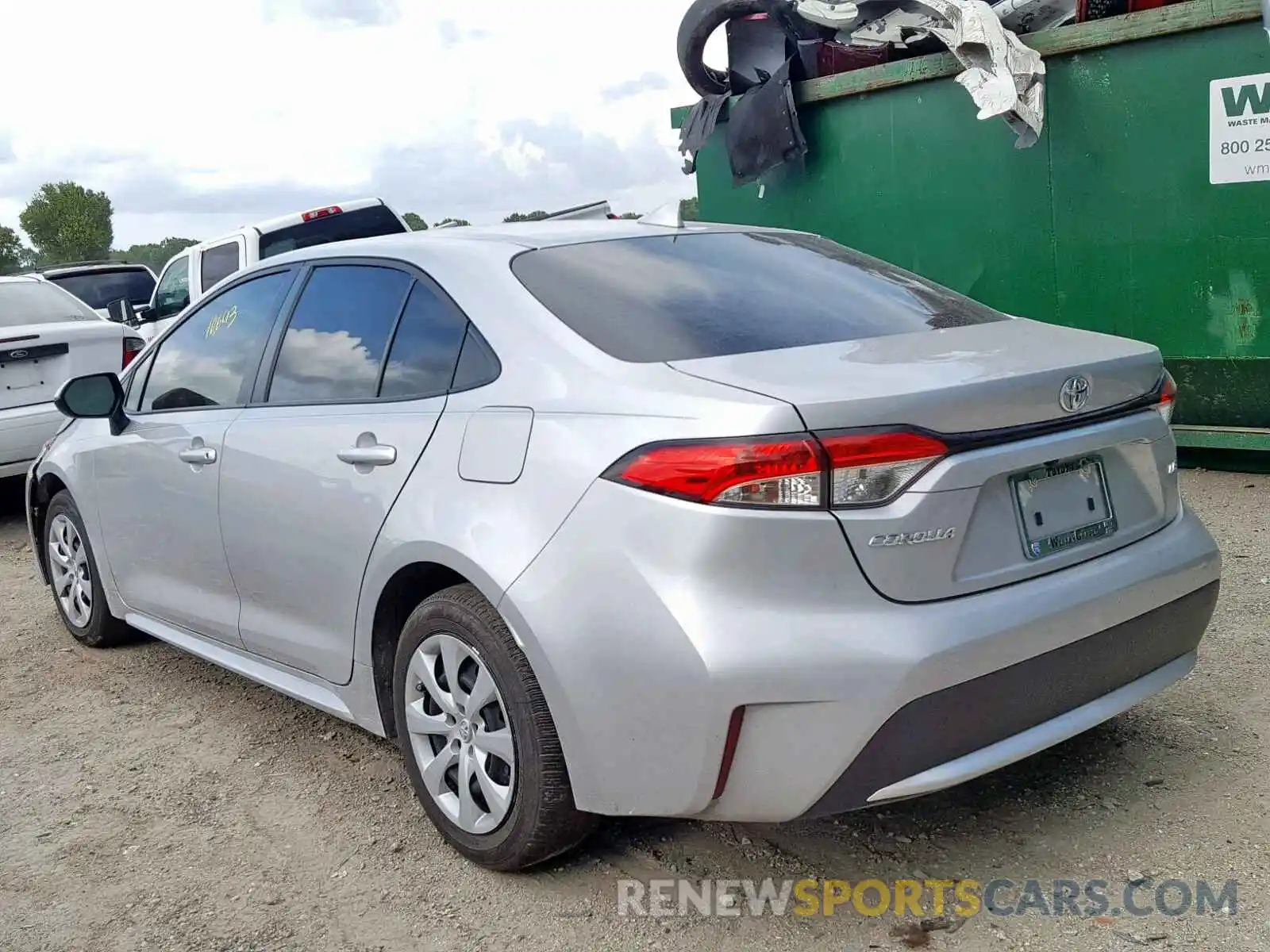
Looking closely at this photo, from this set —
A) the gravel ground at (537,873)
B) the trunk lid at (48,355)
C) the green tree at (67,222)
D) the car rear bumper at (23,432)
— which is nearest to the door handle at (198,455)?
the gravel ground at (537,873)

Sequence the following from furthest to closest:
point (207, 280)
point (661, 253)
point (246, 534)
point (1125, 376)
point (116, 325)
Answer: point (207, 280)
point (116, 325)
point (246, 534)
point (661, 253)
point (1125, 376)

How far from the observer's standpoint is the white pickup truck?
10.0m

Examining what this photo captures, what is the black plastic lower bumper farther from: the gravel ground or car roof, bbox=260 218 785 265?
car roof, bbox=260 218 785 265

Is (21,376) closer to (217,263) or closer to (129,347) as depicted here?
(129,347)

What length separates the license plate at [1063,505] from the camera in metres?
2.71

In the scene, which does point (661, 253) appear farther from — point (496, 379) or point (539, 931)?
point (539, 931)

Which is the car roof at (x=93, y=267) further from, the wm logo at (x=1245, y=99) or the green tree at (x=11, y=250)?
the green tree at (x=11, y=250)

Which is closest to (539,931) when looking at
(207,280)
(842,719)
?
(842,719)

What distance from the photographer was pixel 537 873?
10.1 feet

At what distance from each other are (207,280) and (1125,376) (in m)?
9.21

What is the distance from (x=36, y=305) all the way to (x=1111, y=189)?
22.4 feet

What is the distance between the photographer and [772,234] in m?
3.84

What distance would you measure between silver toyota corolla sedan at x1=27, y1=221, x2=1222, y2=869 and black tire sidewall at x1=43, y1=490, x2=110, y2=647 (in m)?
1.35

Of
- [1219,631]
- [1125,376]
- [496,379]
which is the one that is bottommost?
[1219,631]
